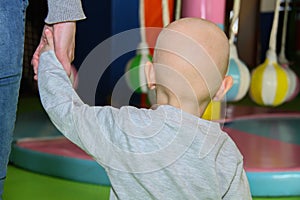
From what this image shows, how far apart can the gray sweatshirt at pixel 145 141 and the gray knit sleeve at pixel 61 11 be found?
0.17ft

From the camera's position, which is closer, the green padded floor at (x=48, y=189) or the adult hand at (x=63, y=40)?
the adult hand at (x=63, y=40)

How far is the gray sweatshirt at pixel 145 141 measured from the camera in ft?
1.86

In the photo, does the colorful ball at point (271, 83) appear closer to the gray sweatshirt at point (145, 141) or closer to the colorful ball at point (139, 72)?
the colorful ball at point (139, 72)

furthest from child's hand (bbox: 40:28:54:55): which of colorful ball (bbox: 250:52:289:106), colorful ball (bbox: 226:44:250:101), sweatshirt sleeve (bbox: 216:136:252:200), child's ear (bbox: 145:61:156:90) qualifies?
colorful ball (bbox: 250:52:289:106)

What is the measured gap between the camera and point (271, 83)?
1484 mm

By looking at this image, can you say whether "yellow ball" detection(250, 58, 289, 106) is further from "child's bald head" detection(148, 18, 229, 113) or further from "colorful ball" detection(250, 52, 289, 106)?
"child's bald head" detection(148, 18, 229, 113)

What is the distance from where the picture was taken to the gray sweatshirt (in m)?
0.57

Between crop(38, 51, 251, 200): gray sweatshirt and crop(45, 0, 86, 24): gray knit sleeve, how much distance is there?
0.05 meters

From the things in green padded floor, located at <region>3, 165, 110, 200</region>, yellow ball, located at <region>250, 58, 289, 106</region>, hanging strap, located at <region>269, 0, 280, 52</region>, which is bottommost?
green padded floor, located at <region>3, 165, 110, 200</region>

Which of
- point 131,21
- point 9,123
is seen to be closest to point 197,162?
point 9,123

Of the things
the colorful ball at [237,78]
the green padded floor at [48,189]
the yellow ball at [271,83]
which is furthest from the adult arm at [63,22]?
the yellow ball at [271,83]

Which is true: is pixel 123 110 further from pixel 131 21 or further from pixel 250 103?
pixel 250 103

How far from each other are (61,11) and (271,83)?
100 cm

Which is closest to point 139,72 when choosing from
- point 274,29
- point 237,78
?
point 237,78
